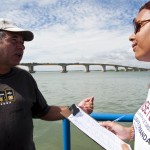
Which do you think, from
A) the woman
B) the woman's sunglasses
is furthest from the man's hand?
the woman's sunglasses

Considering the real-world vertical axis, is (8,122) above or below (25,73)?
below

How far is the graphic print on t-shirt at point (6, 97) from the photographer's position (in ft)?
8.46

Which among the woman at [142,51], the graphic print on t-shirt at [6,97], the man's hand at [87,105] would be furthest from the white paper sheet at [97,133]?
the graphic print on t-shirt at [6,97]

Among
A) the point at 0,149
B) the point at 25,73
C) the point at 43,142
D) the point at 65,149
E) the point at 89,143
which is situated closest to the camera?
the point at 0,149

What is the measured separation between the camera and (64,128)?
3.08m

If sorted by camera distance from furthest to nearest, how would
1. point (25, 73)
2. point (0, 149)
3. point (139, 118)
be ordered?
1. point (25, 73)
2. point (0, 149)
3. point (139, 118)

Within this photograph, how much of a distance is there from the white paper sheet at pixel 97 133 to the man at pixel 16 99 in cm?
48

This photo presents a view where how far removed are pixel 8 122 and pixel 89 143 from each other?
862 centimetres

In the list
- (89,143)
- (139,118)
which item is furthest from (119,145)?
(89,143)

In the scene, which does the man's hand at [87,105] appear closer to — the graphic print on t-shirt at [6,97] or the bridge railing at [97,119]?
the bridge railing at [97,119]

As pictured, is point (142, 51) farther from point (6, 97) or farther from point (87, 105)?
point (6, 97)

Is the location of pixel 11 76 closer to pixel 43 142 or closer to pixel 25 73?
pixel 25 73

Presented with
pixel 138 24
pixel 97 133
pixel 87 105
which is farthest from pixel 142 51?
pixel 87 105

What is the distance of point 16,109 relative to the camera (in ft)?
8.61
